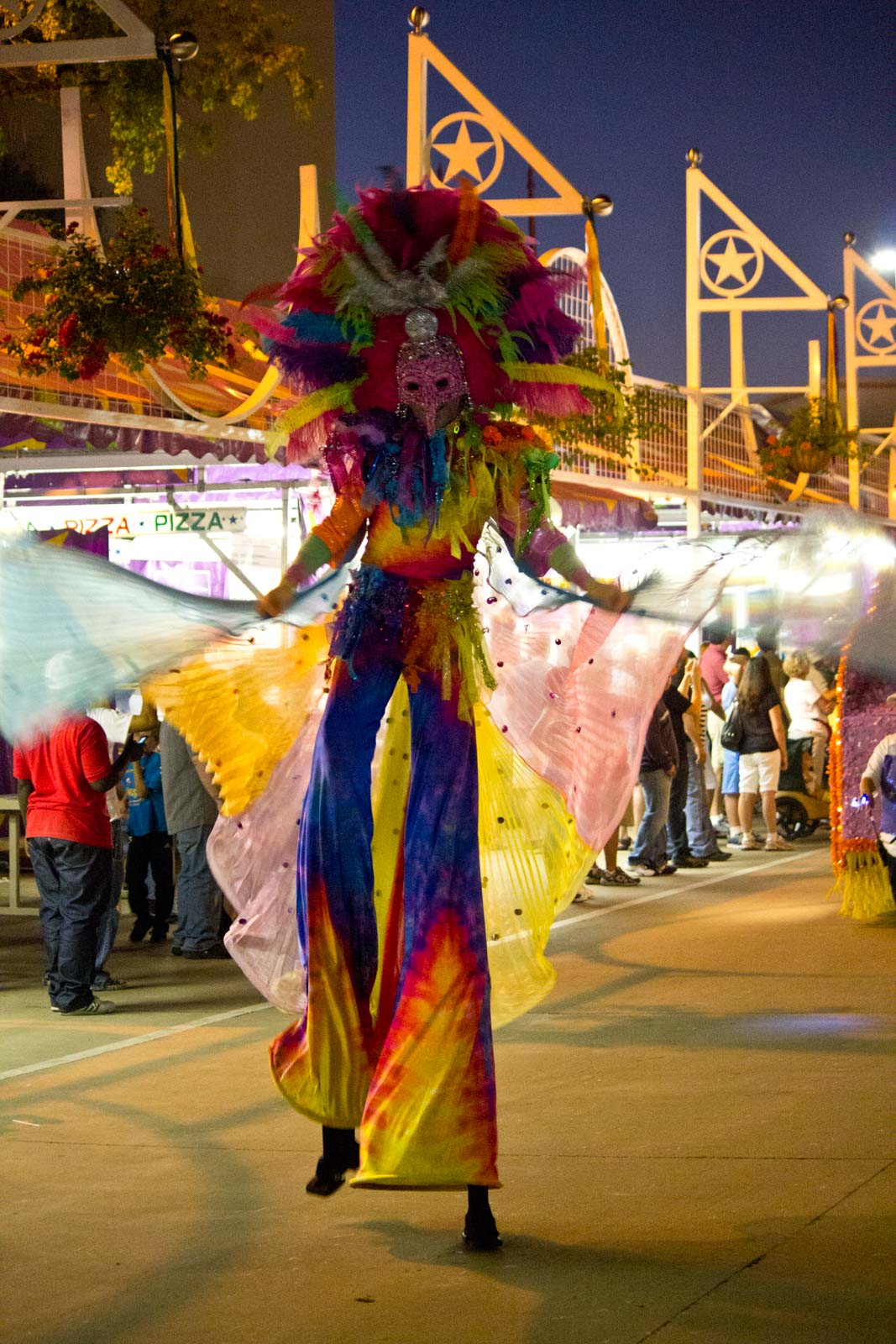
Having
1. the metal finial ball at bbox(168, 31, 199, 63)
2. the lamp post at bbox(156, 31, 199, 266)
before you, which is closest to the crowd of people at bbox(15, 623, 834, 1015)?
the lamp post at bbox(156, 31, 199, 266)

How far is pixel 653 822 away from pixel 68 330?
6.30m

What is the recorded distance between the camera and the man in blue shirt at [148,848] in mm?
10578

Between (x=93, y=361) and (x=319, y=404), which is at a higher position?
(x=93, y=361)

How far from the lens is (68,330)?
8805mm

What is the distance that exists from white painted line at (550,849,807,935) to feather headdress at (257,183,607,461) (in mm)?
5271

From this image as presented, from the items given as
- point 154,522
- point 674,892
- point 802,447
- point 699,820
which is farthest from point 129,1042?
point 802,447

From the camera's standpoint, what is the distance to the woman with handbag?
1416cm

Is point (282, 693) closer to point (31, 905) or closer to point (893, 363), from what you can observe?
point (31, 905)

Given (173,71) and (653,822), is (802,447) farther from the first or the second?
(173,71)

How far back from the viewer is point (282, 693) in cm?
483

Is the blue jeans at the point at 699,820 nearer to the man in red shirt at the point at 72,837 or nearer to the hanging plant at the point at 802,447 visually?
the hanging plant at the point at 802,447

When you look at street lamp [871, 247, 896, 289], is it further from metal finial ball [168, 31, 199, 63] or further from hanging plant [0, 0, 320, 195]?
metal finial ball [168, 31, 199, 63]

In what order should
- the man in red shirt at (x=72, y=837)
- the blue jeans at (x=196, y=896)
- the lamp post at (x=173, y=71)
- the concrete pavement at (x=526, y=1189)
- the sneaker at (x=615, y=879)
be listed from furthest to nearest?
1. the sneaker at (x=615, y=879)
2. the blue jeans at (x=196, y=896)
3. the lamp post at (x=173, y=71)
4. the man in red shirt at (x=72, y=837)
5. the concrete pavement at (x=526, y=1189)

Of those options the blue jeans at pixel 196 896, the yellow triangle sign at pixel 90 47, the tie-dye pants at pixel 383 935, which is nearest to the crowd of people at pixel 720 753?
the blue jeans at pixel 196 896
